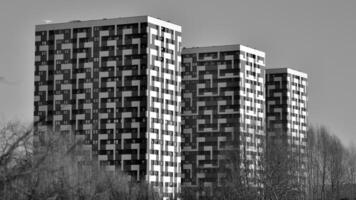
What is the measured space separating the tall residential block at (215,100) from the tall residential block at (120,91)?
21.7 metres

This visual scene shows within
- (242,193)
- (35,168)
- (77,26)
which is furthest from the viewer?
(77,26)

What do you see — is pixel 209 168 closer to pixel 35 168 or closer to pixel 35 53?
pixel 35 53

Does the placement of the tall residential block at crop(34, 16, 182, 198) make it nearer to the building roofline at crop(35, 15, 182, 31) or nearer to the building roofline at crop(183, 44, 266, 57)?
the building roofline at crop(35, 15, 182, 31)

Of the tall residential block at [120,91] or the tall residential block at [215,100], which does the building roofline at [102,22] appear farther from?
the tall residential block at [215,100]

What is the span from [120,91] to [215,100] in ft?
111

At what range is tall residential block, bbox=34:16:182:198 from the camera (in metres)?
152

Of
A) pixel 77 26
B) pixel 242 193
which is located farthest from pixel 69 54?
pixel 242 193

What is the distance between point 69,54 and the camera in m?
161

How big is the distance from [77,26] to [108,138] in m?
22.3

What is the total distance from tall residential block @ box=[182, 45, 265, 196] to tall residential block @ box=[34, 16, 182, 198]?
21682 millimetres

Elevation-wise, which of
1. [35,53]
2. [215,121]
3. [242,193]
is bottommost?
[242,193]

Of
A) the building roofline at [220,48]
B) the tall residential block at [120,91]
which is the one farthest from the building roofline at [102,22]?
the building roofline at [220,48]

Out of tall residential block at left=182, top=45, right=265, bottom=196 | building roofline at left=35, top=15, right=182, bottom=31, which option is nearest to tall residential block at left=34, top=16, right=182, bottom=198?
building roofline at left=35, top=15, right=182, bottom=31

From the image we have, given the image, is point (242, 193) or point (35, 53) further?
point (35, 53)
